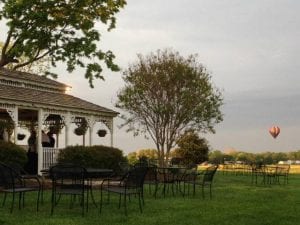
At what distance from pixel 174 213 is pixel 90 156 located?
12215mm

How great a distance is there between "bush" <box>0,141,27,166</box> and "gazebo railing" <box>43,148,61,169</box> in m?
3.27

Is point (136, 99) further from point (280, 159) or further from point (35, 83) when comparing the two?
point (280, 159)

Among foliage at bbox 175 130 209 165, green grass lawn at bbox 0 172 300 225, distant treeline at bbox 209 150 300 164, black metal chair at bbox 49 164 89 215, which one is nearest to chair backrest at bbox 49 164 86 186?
black metal chair at bbox 49 164 89 215

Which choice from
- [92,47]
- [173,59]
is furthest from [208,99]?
[92,47]

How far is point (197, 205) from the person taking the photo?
12.6 metres

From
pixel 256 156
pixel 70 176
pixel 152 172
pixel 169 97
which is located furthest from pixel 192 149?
pixel 256 156

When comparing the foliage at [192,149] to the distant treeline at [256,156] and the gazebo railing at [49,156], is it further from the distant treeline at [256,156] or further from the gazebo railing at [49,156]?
the distant treeline at [256,156]

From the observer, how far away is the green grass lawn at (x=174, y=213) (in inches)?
386

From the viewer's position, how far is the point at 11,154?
18844mm

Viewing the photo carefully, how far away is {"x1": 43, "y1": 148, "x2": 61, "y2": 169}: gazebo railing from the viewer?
74.2 feet

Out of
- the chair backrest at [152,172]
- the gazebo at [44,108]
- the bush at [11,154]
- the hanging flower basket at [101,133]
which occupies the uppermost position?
the gazebo at [44,108]

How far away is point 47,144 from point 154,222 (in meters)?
14.8

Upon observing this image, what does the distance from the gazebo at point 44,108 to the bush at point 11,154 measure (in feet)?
6.25

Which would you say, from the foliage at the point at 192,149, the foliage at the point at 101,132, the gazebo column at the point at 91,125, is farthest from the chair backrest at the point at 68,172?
the foliage at the point at 192,149
